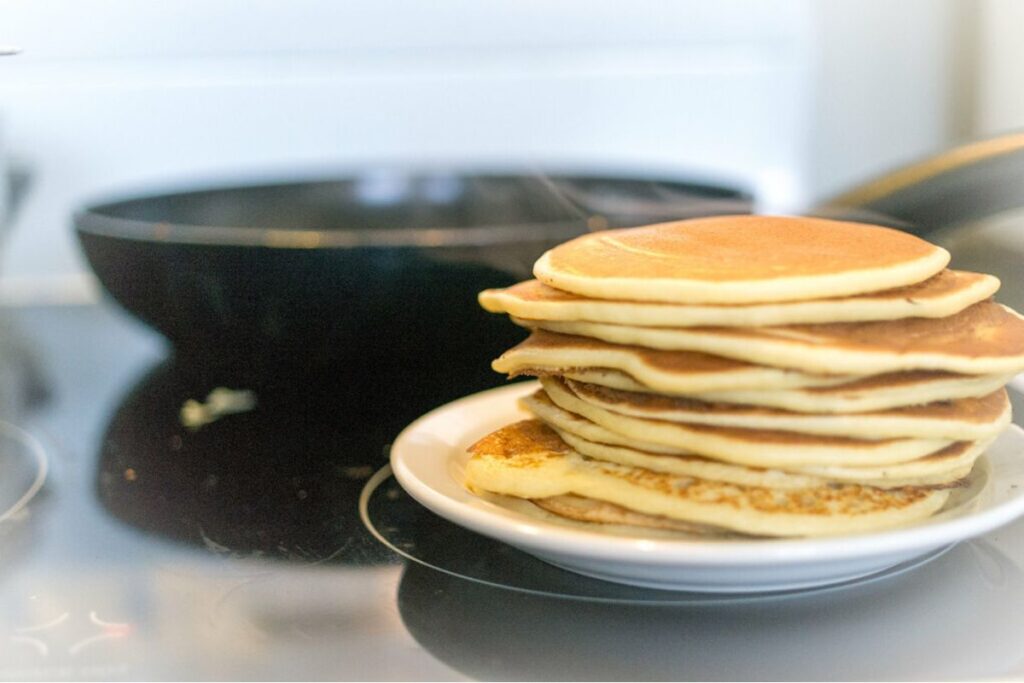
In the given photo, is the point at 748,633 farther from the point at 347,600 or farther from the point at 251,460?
the point at 251,460

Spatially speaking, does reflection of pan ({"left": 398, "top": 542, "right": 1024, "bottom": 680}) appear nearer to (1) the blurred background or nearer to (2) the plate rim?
(2) the plate rim

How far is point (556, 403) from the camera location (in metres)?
0.64

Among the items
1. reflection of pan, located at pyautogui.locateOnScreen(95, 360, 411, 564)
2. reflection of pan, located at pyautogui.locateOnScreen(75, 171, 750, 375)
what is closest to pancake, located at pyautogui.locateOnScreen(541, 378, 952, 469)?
reflection of pan, located at pyautogui.locateOnScreen(95, 360, 411, 564)

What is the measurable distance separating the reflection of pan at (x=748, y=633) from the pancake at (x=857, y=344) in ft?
0.37

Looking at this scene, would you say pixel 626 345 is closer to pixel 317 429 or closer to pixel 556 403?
pixel 556 403

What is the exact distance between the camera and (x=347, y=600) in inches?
23.2

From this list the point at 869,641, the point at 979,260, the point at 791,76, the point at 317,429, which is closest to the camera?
the point at 869,641

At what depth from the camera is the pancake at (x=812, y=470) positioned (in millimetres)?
551

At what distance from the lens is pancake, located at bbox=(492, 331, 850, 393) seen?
53cm

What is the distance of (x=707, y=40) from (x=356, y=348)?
44.6 inches

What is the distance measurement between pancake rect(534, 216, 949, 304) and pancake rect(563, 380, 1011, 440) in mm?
52

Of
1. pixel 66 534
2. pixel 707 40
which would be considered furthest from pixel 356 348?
pixel 707 40

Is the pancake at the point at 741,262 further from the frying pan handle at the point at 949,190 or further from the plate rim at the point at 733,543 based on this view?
the frying pan handle at the point at 949,190

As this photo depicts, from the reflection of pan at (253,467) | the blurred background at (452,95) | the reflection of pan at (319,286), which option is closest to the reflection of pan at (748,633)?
the reflection of pan at (253,467)
